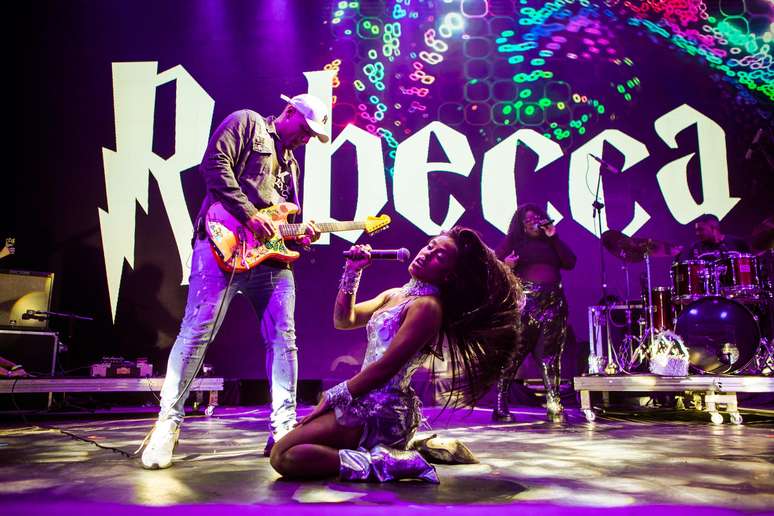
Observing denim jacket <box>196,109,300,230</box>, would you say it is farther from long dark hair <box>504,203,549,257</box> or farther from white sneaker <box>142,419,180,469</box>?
long dark hair <box>504,203,549,257</box>

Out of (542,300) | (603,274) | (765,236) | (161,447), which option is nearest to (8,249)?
(161,447)

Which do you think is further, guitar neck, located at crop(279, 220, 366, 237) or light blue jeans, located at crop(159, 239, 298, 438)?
guitar neck, located at crop(279, 220, 366, 237)

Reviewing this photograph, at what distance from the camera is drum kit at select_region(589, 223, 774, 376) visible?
5453 mm

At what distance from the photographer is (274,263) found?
10.4 feet

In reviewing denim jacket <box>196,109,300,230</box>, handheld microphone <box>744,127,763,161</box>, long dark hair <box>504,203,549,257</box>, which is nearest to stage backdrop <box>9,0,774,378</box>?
handheld microphone <box>744,127,763,161</box>

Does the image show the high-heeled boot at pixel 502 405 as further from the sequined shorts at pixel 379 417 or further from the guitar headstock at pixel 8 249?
the guitar headstock at pixel 8 249

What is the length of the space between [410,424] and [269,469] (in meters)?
0.66

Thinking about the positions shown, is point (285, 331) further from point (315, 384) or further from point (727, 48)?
point (727, 48)

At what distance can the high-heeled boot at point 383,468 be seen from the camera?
228cm

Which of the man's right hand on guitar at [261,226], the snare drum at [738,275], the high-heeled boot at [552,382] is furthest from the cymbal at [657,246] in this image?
the man's right hand on guitar at [261,226]

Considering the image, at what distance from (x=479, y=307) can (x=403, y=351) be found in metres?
0.46

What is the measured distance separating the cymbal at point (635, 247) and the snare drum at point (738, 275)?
420 millimetres

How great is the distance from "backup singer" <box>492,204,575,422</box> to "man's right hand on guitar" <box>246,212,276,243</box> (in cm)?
243

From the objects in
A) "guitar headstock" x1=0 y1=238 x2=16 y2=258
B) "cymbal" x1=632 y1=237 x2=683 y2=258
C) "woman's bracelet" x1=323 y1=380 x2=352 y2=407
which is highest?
"guitar headstock" x1=0 y1=238 x2=16 y2=258
